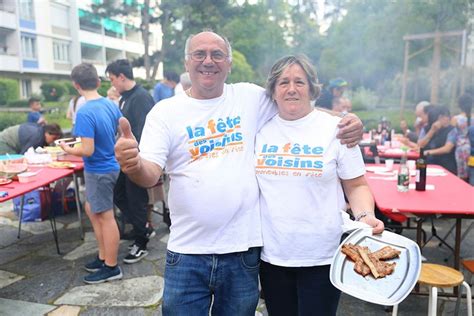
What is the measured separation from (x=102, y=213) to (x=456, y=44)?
20.6 feet

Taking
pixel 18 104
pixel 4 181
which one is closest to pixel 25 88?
pixel 18 104

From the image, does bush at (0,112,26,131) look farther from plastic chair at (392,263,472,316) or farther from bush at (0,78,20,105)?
plastic chair at (392,263,472,316)

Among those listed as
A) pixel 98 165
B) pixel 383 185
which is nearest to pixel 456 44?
pixel 383 185

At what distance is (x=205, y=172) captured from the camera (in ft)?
5.52

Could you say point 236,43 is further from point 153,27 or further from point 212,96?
point 212,96

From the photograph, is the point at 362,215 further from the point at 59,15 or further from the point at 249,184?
the point at 59,15

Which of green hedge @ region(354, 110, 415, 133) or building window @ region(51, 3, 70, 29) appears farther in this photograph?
building window @ region(51, 3, 70, 29)

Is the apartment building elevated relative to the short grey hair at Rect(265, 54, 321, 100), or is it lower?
elevated

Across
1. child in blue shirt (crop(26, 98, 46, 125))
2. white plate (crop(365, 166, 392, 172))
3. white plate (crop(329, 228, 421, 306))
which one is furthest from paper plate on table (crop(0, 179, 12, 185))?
child in blue shirt (crop(26, 98, 46, 125))

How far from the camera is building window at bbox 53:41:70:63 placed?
9.22 meters

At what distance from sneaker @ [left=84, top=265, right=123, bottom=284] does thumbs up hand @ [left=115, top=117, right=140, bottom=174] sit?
239 cm

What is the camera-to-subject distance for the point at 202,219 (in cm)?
170

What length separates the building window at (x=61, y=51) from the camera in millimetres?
9219

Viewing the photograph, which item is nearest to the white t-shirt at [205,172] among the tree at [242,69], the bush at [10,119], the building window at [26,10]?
the bush at [10,119]
